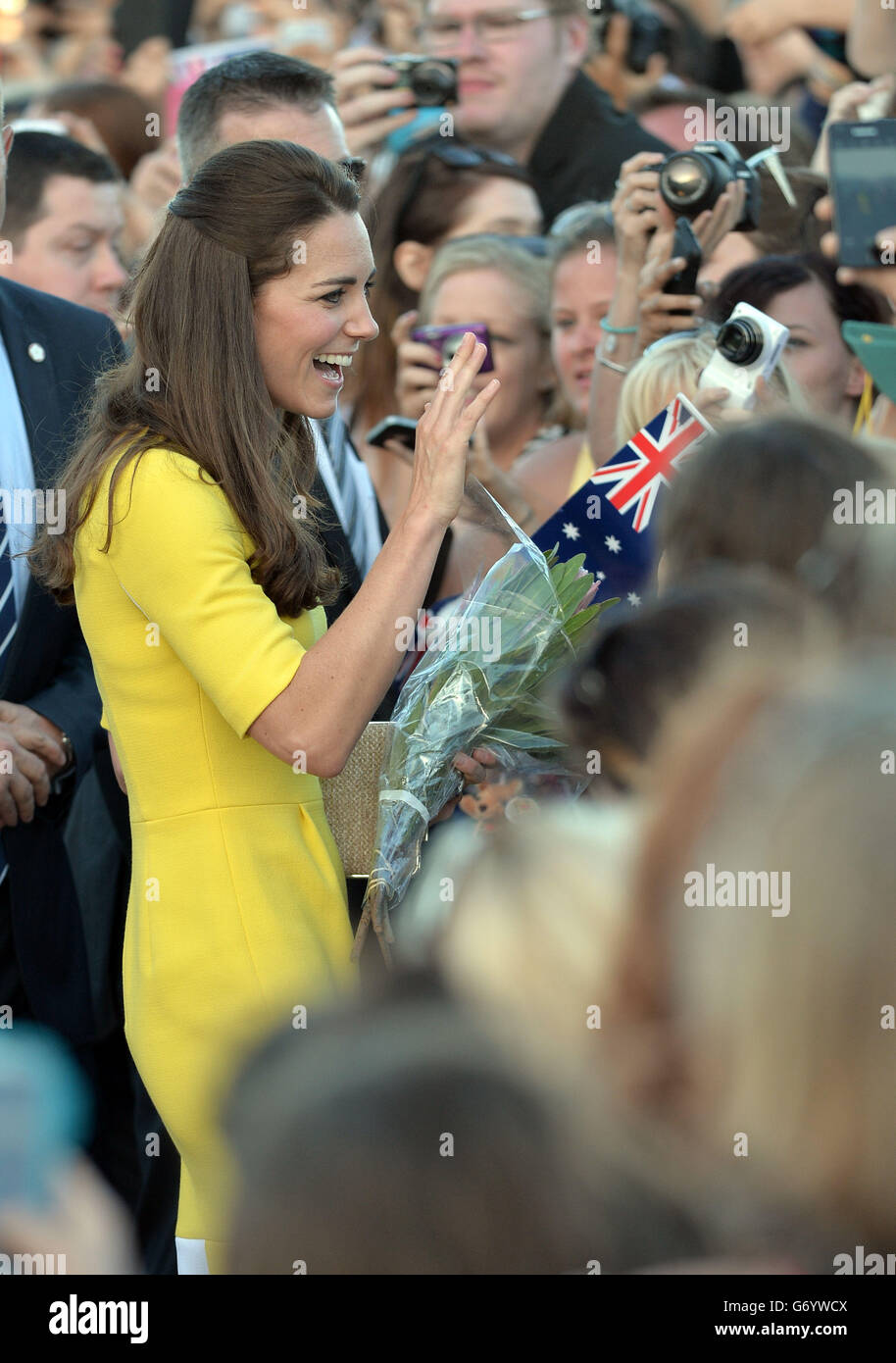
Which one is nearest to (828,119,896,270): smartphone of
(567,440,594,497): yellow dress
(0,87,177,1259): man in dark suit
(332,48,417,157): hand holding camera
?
(567,440,594,497): yellow dress

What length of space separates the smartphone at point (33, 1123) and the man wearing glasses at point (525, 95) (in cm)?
387

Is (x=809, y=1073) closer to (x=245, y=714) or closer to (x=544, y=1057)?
(x=544, y=1057)

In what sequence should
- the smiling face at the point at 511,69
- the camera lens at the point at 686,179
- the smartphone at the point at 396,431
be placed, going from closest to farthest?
the smartphone at the point at 396,431, the camera lens at the point at 686,179, the smiling face at the point at 511,69

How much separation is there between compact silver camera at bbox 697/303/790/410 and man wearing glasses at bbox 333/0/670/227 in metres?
1.84

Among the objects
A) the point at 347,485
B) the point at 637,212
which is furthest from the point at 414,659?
the point at 637,212

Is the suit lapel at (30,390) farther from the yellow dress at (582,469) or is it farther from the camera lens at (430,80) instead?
the camera lens at (430,80)

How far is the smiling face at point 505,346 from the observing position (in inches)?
155

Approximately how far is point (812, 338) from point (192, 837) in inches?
80.7

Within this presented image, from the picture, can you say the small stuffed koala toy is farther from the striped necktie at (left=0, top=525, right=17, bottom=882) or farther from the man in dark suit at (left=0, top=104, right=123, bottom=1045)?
the striped necktie at (left=0, top=525, right=17, bottom=882)

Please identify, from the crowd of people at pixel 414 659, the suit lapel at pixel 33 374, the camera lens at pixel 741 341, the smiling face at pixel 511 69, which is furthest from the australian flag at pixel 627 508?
the smiling face at pixel 511 69

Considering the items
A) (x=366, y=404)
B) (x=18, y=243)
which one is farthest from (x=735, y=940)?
(x=18, y=243)

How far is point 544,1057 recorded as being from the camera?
0.88m

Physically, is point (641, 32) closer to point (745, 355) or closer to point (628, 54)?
point (628, 54)
